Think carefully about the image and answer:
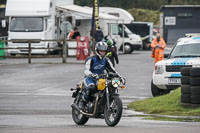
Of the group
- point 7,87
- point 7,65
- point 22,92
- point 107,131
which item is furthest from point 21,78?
point 107,131

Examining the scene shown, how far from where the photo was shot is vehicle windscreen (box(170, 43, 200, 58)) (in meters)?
18.9

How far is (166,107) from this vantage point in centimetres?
1576

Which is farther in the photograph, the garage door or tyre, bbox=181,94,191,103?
the garage door

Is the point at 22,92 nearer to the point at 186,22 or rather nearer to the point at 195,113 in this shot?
the point at 195,113

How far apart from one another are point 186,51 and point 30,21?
2341cm

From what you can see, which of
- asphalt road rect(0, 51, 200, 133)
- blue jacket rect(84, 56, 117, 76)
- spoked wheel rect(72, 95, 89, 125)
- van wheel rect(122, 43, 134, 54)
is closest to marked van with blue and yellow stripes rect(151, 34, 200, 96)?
asphalt road rect(0, 51, 200, 133)

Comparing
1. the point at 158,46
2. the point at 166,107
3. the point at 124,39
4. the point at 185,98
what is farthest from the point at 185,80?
the point at 124,39

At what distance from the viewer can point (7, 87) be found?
2380 cm

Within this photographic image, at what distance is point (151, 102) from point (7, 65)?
1923cm

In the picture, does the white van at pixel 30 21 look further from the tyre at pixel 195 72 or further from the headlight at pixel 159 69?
the tyre at pixel 195 72

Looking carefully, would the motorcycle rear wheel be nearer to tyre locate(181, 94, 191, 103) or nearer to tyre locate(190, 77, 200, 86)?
tyre locate(190, 77, 200, 86)

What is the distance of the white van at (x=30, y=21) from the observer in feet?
135

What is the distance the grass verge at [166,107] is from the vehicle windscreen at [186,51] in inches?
83.1

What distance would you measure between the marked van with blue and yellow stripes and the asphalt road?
1.02 meters
